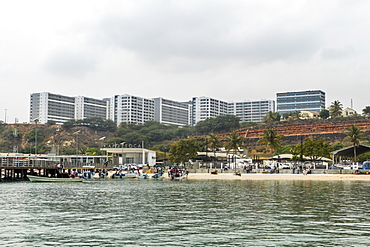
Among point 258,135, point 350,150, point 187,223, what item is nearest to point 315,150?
point 350,150

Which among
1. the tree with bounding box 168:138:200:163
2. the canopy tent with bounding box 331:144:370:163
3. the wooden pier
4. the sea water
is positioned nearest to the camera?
the sea water

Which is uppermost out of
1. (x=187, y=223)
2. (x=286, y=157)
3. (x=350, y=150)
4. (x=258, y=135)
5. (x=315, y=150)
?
(x=258, y=135)

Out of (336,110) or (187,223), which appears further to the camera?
(336,110)

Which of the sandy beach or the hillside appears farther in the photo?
the hillside

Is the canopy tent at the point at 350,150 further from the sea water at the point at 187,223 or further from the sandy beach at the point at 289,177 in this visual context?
the sea water at the point at 187,223

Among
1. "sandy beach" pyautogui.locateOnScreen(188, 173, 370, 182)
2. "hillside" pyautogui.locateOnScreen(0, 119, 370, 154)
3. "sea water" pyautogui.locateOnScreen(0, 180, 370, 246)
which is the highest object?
"hillside" pyautogui.locateOnScreen(0, 119, 370, 154)

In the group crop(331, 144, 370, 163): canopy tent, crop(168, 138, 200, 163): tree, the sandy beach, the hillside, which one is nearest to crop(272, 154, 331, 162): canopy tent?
crop(331, 144, 370, 163): canopy tent

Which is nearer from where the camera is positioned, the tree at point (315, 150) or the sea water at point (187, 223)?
the sea water at point (187, 223)

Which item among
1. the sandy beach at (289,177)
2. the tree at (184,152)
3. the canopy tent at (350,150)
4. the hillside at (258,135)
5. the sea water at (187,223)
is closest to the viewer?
the sea water at (187,223)

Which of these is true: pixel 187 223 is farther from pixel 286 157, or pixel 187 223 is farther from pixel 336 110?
pixel 336 110

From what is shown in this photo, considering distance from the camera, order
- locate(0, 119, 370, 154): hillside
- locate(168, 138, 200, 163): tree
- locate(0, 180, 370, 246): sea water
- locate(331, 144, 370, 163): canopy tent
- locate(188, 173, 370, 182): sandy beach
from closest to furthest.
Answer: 1. locate(0, 180, 370, 246): sea water
2. locate(188, 173, 370, 182): sandy beach
3. locate(331, 144, 370, 163): canopy tent
4. locate(168, 138, 200, 163): tree
5. locate(0, 119, 370, 154): hillside

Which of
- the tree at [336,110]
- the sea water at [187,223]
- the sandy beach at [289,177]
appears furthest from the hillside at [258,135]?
A: the sea water at [187,223]

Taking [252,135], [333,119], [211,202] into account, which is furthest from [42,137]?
[211,202]

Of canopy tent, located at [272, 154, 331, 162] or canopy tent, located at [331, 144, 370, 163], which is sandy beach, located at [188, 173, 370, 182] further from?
canopy tent, located at [272, 154, 331, 162]
